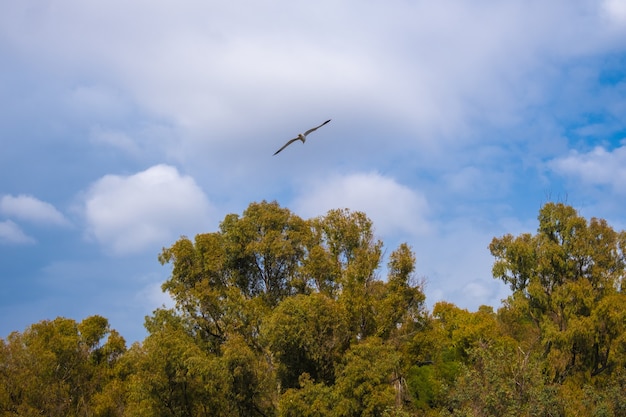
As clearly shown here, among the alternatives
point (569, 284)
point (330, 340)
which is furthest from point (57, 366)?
point (569, 284)

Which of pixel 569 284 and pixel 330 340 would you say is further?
pixel 569 284

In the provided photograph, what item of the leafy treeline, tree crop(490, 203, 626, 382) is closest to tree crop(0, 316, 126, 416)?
the leafy treeline

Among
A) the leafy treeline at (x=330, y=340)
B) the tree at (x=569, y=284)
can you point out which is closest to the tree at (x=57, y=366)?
the leafy treeline at (x=330, y=340)

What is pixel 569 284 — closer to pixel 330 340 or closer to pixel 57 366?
pixel 330 340

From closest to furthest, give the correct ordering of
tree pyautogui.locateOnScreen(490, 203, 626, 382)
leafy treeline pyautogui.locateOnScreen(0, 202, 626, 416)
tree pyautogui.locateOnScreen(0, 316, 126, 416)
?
leafy treeline pyautogui.locateOnScreen(0, 202, 626, 416), tree pyautogui.locateOnScreen(0, 316, 126, 416), tree pyautogui.locateOnScreen(490, 203, 626, 382)

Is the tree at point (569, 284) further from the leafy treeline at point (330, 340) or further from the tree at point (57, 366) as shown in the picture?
the tree at point (57, 366)

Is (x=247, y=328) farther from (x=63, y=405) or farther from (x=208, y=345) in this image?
(x=63, y=405)

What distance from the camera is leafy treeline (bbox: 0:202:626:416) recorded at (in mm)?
28141

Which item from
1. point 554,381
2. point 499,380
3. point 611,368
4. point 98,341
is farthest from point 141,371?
point 611,368

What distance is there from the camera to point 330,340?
3000cm

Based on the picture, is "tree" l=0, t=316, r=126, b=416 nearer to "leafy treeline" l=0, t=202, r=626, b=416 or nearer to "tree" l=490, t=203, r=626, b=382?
"leafy treeline" l=0, t=202, r=626, b=416

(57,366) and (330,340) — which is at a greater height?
(57,366)

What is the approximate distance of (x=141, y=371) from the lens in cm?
2938

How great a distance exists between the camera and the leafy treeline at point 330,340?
92.3 feet
